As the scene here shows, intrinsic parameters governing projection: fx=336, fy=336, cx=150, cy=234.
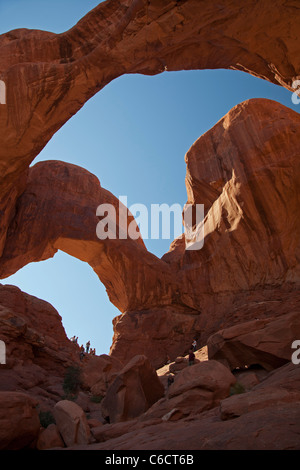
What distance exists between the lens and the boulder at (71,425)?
671 centimetres

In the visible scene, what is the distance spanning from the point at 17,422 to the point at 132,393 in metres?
3.76

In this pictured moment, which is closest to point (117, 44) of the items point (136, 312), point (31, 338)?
point (31, 338)

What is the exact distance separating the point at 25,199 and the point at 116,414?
16814mm

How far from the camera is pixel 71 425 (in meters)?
6.93

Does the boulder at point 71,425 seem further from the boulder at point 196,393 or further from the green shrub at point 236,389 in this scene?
the green shrub at point 236,389

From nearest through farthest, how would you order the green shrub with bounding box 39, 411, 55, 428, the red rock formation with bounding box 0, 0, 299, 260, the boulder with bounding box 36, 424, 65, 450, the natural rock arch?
the boulder with bounding box 36, 424, 65, 450, the green shrub with bounding box 39, 411, 55, 428, the red rock formation with bounding box 0, 0, 299, 260, the natural rock arch

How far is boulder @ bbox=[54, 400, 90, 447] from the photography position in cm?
671

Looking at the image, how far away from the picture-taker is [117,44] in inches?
522

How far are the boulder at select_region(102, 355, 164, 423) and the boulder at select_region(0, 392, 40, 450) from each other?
277cm

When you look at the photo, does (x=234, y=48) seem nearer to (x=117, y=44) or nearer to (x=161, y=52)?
(x=161, y=52)

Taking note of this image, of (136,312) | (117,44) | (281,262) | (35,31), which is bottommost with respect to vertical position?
(136,312)
